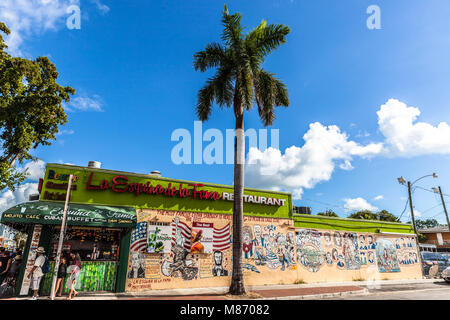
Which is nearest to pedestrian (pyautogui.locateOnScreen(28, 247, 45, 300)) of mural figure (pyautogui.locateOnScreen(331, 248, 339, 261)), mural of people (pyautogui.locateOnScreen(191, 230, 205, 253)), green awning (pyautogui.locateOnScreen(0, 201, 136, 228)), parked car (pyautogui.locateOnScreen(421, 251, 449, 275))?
green awning (pyautogui.locateOnScreen(0, 201, 136, 228))

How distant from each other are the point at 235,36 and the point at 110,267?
1366 cm

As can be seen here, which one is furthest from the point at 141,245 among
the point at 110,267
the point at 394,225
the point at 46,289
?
the point at 394,225

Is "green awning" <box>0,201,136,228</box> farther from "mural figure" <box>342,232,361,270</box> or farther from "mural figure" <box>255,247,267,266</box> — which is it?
"mural figure" <box>342,232,361,270</box>

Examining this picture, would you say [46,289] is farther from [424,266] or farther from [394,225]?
[424,266]

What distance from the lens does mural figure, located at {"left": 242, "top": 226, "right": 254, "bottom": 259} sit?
1644 cm

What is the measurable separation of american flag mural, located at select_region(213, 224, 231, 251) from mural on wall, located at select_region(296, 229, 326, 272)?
558cm

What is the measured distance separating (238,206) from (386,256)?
55.1 feet

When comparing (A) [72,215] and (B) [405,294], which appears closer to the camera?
(A) [72,215]

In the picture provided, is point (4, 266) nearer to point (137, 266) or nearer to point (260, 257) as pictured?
point (137, 266)

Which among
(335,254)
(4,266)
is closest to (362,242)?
(335,254)

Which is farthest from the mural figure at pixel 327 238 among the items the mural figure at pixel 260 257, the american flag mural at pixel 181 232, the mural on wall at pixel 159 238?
the mural on wall at pixel 159 238

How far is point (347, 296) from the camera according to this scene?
44.9ft

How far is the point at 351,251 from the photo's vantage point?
66.7 ft

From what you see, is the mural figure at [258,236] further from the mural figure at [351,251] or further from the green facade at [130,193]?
the mural figure at [351,251]
